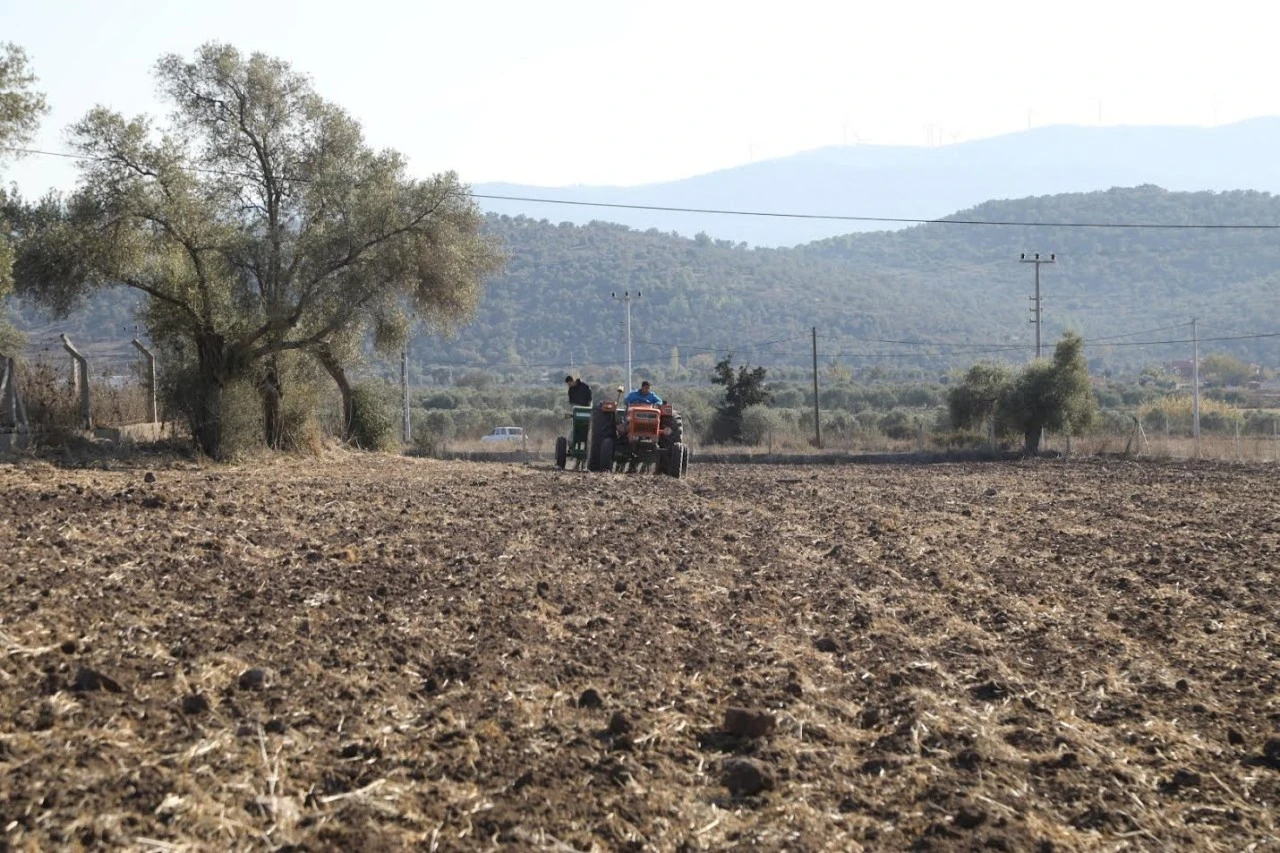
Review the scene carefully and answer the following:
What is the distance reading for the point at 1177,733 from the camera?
762 centimetres

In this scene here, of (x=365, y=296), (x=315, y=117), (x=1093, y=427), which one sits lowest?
(x=1093, y=427)

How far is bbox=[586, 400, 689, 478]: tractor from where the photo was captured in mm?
23578

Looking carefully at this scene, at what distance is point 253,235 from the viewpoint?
2389 centimetres

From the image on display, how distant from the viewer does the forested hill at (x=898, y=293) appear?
107 m

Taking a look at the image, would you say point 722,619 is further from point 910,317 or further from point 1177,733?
point 910,317

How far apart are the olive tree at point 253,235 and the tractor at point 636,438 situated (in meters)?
3.74

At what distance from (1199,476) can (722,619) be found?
2136 centimetres

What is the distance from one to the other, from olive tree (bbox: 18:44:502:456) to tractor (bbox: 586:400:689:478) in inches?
147

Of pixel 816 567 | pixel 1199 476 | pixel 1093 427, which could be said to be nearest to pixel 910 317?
pixel 1093 427

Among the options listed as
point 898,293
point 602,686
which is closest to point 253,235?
point 602,686

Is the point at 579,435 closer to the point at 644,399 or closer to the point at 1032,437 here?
the point at 644,399

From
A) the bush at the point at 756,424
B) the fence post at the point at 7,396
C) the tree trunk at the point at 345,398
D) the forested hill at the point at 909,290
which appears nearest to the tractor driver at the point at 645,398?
the tree trunk at the point at 345,398

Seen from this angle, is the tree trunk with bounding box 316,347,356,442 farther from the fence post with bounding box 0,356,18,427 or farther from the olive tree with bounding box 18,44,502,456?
the fence post with bounding box 0,356,18,427

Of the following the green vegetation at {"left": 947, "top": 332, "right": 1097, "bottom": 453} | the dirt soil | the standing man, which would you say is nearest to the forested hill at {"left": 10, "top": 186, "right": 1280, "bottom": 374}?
the green vegetation at {"left": 947, "top": 332, "right": 1097, "bottom": 453}
